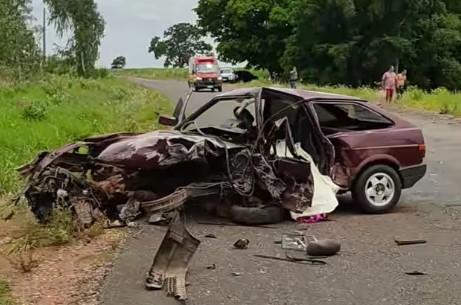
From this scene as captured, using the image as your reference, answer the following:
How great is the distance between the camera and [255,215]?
30.6 feet

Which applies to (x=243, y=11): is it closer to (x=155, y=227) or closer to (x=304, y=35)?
(x=304, y=35)

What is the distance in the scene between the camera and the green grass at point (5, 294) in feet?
19.6

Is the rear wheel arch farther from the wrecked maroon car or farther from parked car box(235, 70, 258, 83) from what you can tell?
parked car box(235, 70, 258, 83)

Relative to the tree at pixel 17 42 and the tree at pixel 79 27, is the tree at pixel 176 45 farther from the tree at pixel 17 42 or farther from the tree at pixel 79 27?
the tree at pixel 17 42

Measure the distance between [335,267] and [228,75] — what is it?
64.6 m

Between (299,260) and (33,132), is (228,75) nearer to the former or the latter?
(33,132)

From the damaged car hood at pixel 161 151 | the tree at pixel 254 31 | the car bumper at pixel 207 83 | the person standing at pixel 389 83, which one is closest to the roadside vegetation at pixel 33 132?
the damaged car hood at pixel 161 151

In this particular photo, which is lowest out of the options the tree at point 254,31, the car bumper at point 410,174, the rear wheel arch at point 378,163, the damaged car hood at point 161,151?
the car bumper at point 410,174

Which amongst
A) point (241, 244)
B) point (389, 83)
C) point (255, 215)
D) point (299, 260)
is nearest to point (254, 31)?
point (389, 83)

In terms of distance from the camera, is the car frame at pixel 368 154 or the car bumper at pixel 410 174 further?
the car bumper at pixel 410 174

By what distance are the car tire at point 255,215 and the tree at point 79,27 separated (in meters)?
73.6

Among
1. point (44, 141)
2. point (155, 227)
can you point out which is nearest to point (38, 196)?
point (155, 227)

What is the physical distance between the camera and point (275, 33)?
73.4 meters

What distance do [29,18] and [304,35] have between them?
21276 mm
